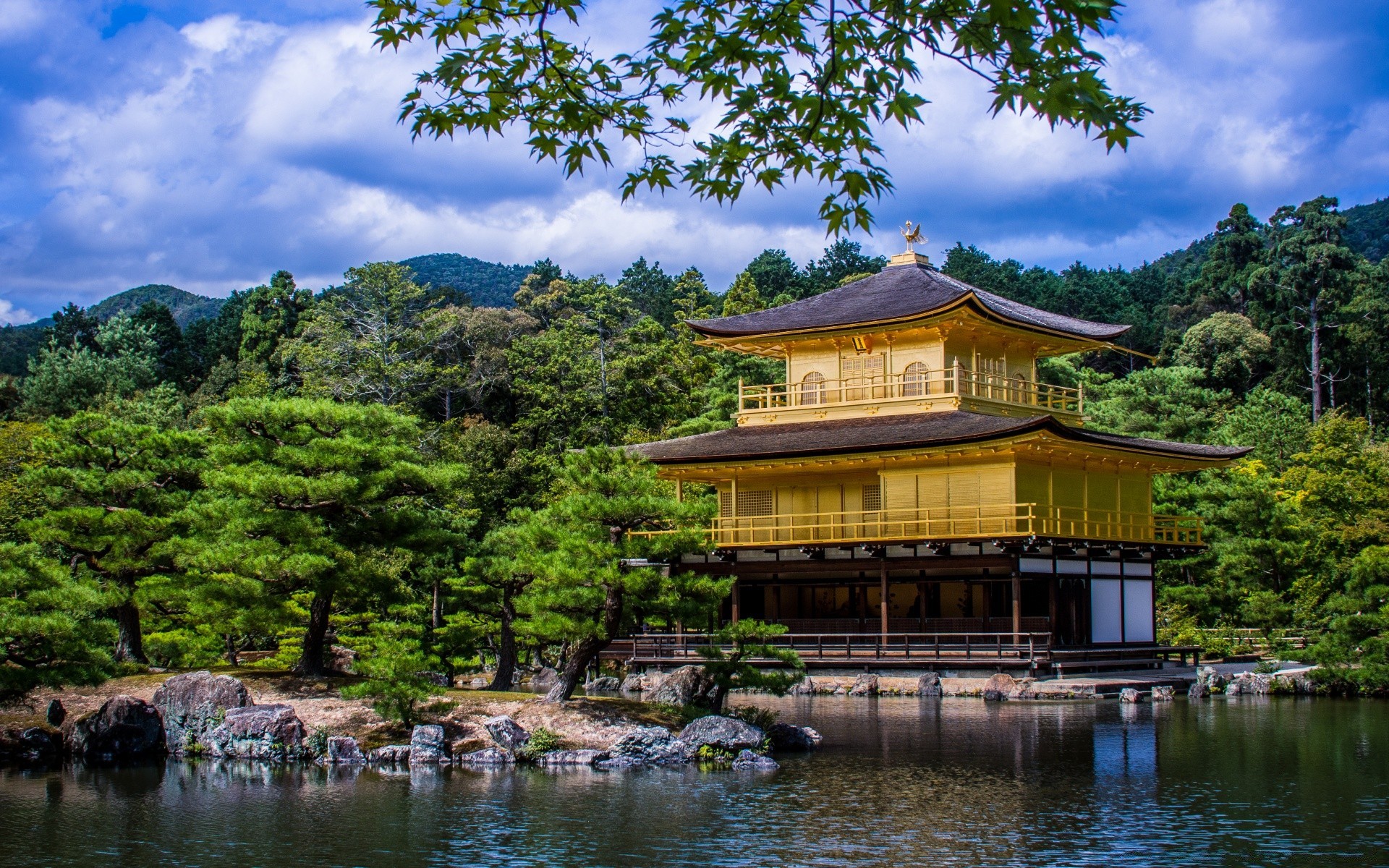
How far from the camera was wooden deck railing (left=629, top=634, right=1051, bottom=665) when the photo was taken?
1167 inches

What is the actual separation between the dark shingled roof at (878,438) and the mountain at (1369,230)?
244 ft

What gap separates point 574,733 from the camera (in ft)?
61.3

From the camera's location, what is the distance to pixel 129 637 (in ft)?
76.8

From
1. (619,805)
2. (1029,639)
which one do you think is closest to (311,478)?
(619,805)

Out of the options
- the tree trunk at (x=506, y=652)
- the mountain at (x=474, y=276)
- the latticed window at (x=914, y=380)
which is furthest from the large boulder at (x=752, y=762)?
the mountain at (x=474, y=276)

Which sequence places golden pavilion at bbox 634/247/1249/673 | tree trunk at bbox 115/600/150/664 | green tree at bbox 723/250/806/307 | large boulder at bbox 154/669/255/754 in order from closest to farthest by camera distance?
large boulder at bbox 154/669/255/754 → tree trunk at bbox 115/600/150/664 → golden pavilion at bbox 634/247/1249/673 → green tree at bbox 723/250/806/307

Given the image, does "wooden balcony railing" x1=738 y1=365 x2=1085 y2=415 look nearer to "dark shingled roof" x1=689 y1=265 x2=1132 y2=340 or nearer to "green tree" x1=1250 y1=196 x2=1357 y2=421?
"dark shingled roof" x1=689 y1=265 x2=1132 y2=340

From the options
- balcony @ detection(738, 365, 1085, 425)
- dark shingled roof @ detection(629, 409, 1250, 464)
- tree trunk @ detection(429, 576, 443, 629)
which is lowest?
tree trunk @ detection(429, 576, 443, 629)

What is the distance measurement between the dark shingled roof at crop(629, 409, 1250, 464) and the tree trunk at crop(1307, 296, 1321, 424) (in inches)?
1040

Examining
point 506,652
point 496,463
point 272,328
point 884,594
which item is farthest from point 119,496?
point 272,328

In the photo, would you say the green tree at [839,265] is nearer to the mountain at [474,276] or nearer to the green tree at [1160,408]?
the green tree at [1160,408]

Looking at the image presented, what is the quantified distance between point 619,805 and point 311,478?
8.45 metres

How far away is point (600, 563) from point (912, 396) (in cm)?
1693

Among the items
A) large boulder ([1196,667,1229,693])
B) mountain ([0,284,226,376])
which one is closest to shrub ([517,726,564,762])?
large boulder ([1196,667,1229,693])
